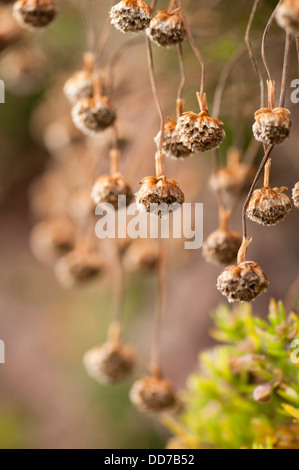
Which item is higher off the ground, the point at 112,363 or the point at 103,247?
the point at 103,247

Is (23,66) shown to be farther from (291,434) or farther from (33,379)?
(33,379)

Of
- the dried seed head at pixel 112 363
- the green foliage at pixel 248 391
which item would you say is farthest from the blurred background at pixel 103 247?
the dried seed head at pixel 112 363

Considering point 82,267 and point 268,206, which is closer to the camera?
point 268,206

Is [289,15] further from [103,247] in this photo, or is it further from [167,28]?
[103,247]

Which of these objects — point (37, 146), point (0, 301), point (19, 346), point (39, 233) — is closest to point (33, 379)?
point (19, 346)

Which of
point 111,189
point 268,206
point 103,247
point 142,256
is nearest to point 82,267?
point 142,256

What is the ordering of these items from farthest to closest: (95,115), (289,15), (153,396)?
1. (153,396)
2. (95,115)
3. (289,15)
